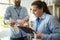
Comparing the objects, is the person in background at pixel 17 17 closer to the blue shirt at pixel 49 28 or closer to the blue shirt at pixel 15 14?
the blue shirt at pixel 15 14

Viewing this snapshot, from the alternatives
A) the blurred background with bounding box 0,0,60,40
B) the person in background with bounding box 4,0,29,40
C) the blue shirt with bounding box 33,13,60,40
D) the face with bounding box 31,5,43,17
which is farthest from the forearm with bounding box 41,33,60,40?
the blurred background with bounding box 0,0,60,40

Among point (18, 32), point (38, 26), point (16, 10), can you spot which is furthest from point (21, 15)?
point (38, 26)

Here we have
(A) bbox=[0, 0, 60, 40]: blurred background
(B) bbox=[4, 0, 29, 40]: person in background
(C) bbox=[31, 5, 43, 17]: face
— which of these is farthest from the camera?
(A) bbox=[0, 0, 60, 40]: blurred background

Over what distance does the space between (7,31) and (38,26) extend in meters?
1.98

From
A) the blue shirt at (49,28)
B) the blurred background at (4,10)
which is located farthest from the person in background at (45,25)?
the blurred background at (4,10)

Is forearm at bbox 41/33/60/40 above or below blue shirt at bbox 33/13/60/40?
below

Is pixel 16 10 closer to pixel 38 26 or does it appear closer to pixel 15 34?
pixel 15 34

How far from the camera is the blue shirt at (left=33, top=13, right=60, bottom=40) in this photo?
5.68ft

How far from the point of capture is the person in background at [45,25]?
1.74m

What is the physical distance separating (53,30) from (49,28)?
0.07 meters

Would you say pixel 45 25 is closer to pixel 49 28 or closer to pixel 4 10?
pixel 49 28

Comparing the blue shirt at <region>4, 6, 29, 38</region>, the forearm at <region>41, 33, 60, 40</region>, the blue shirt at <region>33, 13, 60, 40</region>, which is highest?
the blue shirt at <region>4, 6, 29, 38</region>

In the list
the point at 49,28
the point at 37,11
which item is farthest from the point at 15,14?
the point at 49,28

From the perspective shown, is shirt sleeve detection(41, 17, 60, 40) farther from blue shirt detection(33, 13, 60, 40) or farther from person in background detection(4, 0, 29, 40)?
person in background detection(4, 0, 29, 40)
